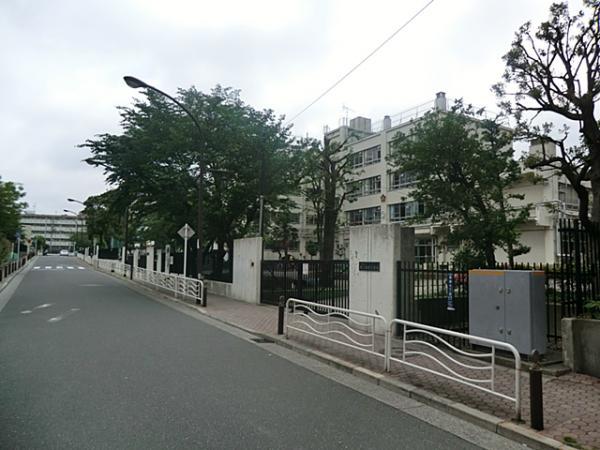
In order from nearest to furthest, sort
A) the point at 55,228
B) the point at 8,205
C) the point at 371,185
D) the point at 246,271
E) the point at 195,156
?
1. the point at 246,271
2. the point at 195,156
3. the point at 8,205
4. the point at 371,185
5. the point at 55,228

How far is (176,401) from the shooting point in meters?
5.16

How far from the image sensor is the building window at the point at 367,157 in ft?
147

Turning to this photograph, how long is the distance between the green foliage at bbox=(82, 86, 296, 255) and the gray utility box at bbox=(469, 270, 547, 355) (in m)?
14.5

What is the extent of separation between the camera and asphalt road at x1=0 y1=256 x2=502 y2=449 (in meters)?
4.13

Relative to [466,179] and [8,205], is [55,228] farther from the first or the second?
[466,179]

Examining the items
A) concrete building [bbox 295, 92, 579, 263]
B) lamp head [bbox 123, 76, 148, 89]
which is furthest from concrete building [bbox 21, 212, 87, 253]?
lamp head [bbox 123, 76, 148, 89]

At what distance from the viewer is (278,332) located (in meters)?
9.86

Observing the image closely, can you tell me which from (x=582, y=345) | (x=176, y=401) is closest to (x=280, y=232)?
(x=582, y=345)

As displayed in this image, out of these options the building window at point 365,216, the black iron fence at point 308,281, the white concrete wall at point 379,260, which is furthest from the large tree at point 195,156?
the building window at point 365,216

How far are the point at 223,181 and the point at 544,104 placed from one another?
583 inches

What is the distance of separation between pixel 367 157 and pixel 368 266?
37.2 m

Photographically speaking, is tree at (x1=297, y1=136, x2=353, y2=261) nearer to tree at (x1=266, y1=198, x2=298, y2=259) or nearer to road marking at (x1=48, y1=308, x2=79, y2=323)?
tree at (x1=266, y1=198, x2=298, y2=259)

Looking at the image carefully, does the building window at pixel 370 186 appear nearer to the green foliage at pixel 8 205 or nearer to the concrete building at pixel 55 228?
the green foliage at pixel 8 205

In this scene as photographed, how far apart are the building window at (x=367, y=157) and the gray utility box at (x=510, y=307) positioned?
123 feet
